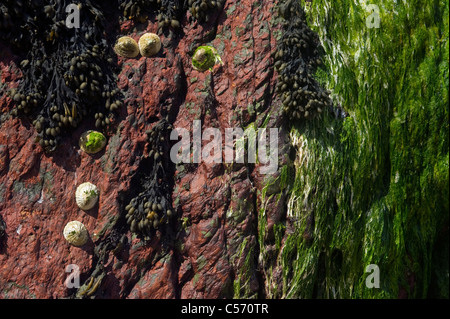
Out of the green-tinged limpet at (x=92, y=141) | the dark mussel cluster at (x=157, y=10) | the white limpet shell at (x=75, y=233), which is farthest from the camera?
the dark mussel cluster at (x=157, y=10)

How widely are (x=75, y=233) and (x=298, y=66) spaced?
256 centimetres

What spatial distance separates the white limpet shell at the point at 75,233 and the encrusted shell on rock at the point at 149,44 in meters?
1.72

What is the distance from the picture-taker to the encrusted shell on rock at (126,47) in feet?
11.7

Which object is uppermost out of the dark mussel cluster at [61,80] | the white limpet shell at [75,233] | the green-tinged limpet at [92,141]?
the dark mussel cluster at [61,80]

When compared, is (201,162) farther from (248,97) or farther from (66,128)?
(66,128)

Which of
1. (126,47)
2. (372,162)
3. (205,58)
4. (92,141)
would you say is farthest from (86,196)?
(372,162)

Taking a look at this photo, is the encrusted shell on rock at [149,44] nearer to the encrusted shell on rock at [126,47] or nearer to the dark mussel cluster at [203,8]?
the encrusted shell on rock at [126,47]

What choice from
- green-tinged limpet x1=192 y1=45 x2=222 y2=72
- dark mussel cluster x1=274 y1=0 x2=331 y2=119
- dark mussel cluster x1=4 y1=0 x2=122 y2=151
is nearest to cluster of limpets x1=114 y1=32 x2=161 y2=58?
dark mussel cluster x1=4 y1=0 x2=122 y2=151

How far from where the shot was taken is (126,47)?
3.58 meters

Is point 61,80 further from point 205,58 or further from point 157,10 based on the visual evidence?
point 205,58

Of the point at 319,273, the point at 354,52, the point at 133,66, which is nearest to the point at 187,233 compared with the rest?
the point at 319,273

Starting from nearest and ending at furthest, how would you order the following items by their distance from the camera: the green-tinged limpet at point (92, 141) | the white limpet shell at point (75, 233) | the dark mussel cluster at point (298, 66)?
the white limpet shell at point (75, 233)
the green-tinged limpet at point (92, 141)
the dark mussel cluster at point (298, 66)

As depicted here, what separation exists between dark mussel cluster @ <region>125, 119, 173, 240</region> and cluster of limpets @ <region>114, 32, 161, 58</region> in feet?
2.32

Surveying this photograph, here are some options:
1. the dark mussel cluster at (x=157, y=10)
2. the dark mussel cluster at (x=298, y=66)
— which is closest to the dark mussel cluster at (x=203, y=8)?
the dark mussel cluster at (x=157, y=10)
